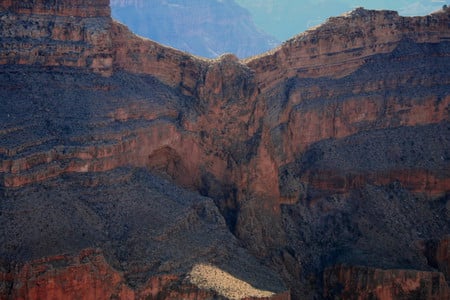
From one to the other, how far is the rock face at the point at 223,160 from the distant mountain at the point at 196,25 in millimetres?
55527

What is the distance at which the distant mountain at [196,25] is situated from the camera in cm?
11188

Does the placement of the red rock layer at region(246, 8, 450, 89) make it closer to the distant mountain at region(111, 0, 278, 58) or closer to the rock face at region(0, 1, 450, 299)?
the rock face at region(0, 1, 450, 299)

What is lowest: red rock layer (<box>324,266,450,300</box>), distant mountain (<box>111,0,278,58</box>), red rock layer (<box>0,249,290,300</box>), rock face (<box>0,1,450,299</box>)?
red rock layer (<box>324,266,450,300</box>)

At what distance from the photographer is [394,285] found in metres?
46.6

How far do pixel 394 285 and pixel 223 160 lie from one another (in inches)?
439

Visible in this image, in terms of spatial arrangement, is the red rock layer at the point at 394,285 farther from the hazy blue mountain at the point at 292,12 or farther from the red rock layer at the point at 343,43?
the hazy blue mountain at the point at 292,12

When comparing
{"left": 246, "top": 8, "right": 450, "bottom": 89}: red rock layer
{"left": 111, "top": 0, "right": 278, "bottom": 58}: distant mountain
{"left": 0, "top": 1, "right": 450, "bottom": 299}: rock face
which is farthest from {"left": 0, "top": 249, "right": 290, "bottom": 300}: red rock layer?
{"left": 111, "top": 0, "right": 278, "bottom": 58}: distant mountain

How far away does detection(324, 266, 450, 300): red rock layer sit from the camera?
46.6 metres

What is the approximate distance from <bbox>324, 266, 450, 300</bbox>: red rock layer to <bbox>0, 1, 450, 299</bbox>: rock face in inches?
3.3

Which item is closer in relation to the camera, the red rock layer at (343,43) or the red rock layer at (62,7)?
the red rock layer at (62,7)

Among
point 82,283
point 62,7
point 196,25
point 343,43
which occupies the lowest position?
point 82,283

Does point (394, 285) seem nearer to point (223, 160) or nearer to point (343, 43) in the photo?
point (223, 160)

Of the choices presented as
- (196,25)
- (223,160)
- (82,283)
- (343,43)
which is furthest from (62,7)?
(196,25)

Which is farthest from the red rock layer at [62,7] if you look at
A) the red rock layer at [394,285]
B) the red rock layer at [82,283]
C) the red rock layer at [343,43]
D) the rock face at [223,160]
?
the red rock layer at [394,285]
